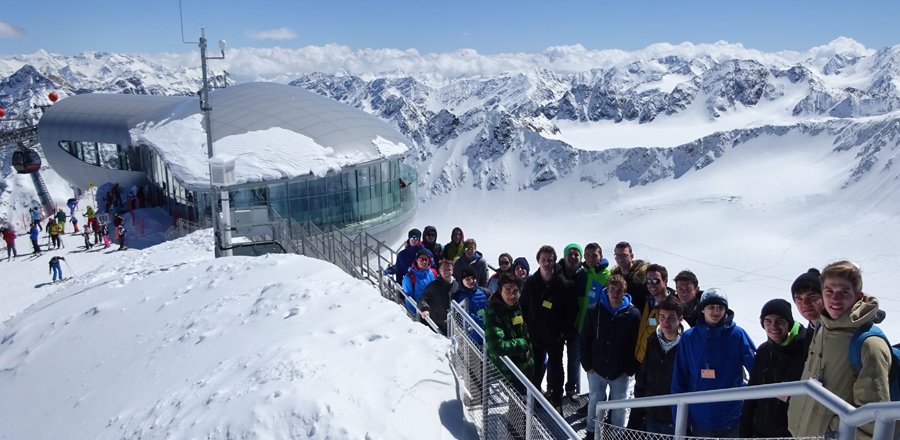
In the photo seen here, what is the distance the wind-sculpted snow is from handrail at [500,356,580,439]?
88 centimetres

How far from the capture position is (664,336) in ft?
17.0

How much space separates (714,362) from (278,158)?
17.6 meters

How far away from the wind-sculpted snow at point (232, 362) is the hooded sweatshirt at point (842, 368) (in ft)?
9.89

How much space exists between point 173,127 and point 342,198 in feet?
23.8

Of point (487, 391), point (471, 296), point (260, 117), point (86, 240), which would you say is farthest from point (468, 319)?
point (86, 240)

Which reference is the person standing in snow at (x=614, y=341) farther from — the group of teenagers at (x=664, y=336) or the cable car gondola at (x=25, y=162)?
the cable car gondola at (x=25, y=162)

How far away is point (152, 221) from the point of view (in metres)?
23.1

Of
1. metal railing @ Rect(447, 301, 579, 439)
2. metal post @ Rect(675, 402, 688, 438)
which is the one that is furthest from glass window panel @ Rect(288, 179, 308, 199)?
metal post @ Rect(675, 402, 688, 438)

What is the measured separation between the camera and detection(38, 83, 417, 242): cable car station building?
19.8 metres

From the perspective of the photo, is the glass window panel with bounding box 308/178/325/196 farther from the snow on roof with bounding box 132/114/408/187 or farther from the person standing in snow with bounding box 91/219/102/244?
the person standing in snow with bounding box 91/219/102/244

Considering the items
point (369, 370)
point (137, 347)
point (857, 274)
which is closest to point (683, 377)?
point (857, 274)

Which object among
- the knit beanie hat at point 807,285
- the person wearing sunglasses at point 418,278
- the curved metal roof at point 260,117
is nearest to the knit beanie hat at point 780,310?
the knit beanie hat at point 807,285

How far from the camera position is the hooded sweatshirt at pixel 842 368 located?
332 centimetres

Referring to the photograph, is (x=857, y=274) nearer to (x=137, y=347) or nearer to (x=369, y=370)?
(x=369, y=370)
